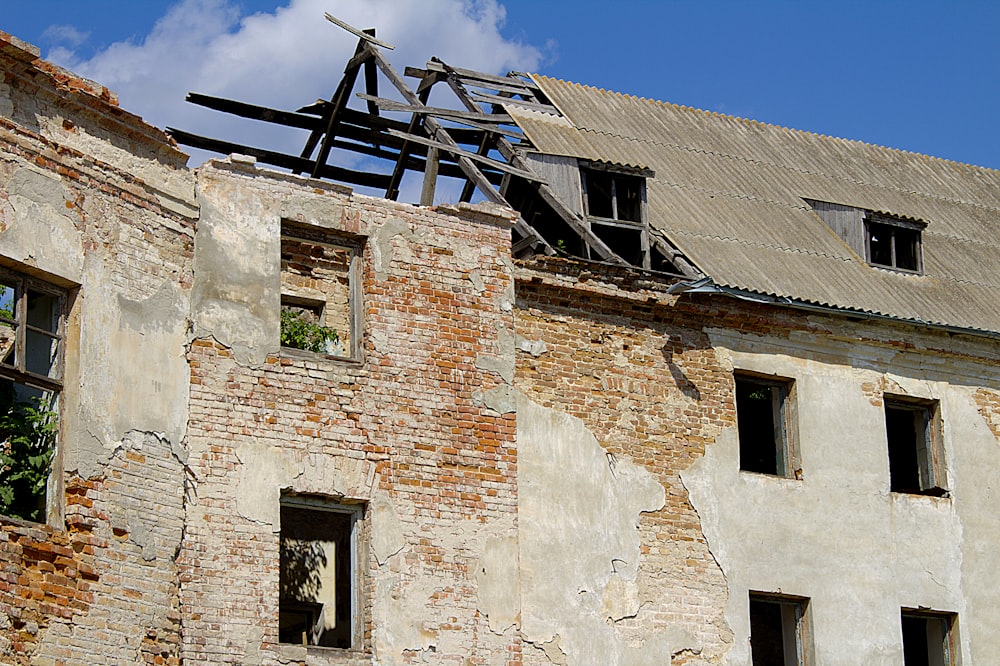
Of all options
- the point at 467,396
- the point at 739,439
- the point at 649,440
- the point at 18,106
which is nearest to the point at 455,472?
the point at 467,396

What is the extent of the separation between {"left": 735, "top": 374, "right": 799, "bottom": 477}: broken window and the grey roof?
99 cm

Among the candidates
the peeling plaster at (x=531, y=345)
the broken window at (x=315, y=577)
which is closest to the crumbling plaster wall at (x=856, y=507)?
the peeling plaster at (x=531, y=345)

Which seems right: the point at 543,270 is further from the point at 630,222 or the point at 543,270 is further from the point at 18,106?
the point at 18,106

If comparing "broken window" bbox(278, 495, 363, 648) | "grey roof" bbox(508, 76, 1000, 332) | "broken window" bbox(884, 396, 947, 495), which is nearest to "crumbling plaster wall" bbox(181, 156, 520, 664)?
"broken window" bbox(278, 495, 363, 648)

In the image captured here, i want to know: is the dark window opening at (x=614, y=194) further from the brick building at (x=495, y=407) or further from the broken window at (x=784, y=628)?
the broken window at (x=784, y=628)

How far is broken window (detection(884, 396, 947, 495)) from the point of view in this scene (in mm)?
18828

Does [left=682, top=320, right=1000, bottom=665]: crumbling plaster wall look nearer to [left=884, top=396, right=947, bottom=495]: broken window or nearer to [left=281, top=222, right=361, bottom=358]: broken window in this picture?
[left=884, top=396, right=947, bottom=495]: broken window

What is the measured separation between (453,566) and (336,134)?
21.7 feet

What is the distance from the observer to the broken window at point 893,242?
67.6ft

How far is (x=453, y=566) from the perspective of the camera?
15523 mm

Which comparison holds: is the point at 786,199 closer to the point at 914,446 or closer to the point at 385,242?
the point at 914,446

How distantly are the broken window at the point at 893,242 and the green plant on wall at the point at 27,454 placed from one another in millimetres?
10580

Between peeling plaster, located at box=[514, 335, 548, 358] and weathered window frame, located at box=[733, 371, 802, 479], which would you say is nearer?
peeling plaster, located at box=[514, 335, 548, 358]

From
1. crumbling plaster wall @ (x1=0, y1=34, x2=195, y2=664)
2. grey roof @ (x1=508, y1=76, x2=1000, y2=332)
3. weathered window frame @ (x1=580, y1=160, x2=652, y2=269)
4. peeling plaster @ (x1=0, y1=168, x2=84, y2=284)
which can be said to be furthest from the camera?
grey roof @ (x1=508, y1=76, x2=1000, y2=332)
